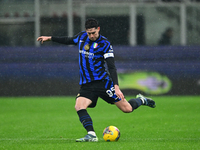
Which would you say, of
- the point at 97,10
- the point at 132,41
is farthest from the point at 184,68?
the point at 97,10

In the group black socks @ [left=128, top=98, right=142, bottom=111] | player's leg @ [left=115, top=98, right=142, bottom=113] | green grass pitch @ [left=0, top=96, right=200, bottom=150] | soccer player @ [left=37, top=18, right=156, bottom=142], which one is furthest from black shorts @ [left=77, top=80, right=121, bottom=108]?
green grass pitch @ [left=0, top=96, right=200, bottom=150]

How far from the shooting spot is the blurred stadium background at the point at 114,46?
1388 cm

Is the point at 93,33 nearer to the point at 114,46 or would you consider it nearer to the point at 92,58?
the point at 92,58

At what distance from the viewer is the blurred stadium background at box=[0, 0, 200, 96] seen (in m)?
13.9

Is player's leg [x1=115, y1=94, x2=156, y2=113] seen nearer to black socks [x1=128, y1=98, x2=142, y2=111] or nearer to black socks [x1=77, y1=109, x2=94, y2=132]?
black socks [x1=128, y1=98, x2=142, y2=111]

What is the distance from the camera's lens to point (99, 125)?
8250 mm

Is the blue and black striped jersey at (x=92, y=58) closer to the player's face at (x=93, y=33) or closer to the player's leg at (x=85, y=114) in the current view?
the player's face at (x=93, y=33)

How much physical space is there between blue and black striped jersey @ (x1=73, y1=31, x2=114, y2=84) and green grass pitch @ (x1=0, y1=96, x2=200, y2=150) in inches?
38.9

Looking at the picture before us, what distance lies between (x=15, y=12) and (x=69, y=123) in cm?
850

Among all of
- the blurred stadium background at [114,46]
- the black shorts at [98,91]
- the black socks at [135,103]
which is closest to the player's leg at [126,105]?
the black socks at [135,103]

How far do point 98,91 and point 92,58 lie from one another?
0.52m

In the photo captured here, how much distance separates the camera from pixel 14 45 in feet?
50.3

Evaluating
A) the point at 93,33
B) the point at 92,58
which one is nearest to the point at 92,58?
the point at 92,58

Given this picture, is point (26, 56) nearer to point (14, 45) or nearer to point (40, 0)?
point (14, 45)
